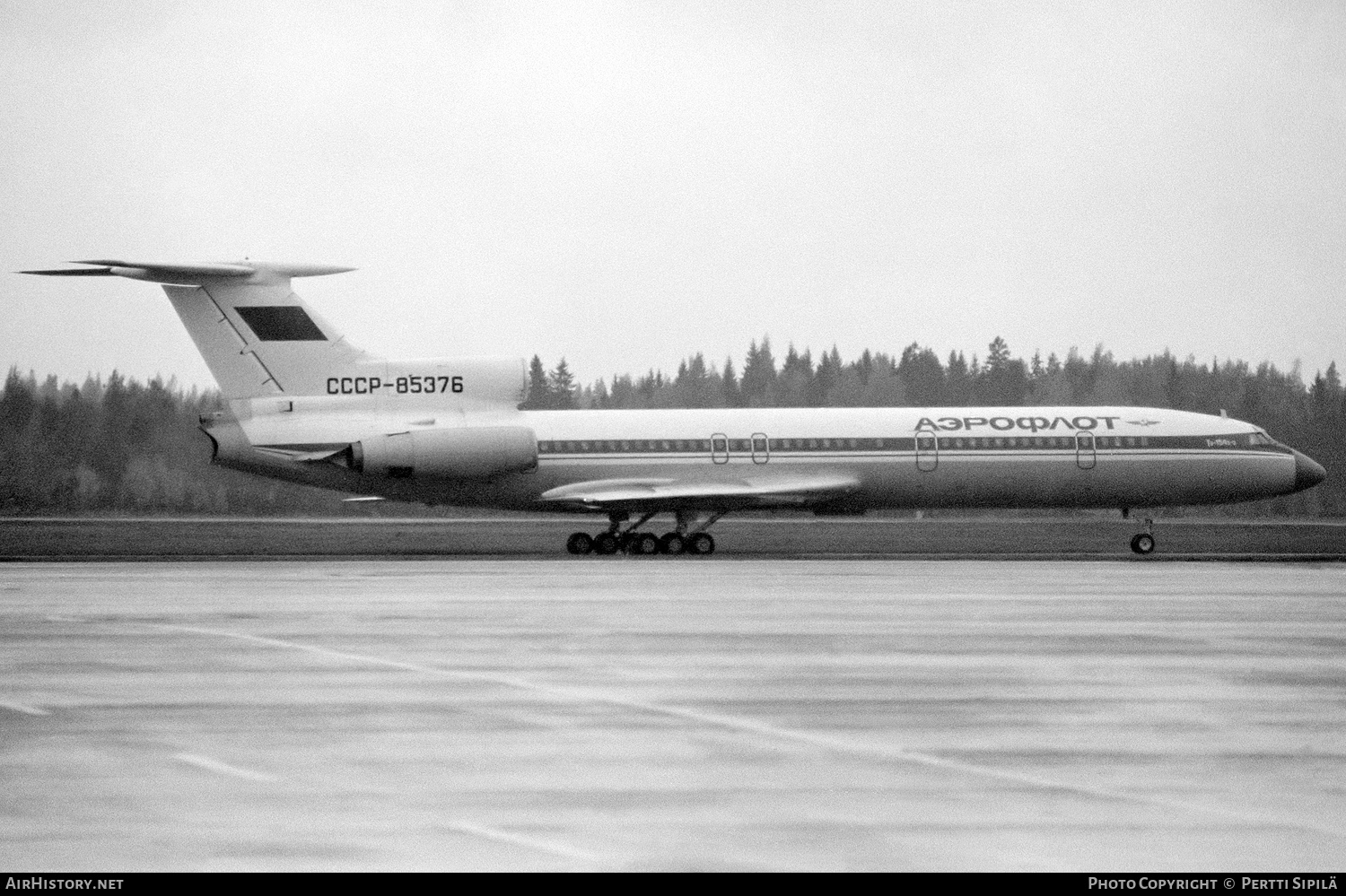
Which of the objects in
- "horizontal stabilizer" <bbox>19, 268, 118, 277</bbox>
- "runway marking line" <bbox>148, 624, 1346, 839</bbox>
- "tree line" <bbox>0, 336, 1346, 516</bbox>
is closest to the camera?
"runway marking line" <bbox>148, 624, 1346, 839</bbox>

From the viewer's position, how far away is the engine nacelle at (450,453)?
3253 centimetres

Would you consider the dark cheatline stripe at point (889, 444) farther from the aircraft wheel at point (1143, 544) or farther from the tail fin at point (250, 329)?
the tail fin at point (250, 329)

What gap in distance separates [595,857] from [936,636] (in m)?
9.14

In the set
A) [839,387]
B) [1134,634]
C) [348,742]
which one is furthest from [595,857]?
[839,387]

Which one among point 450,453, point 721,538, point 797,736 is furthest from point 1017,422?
point 797,736

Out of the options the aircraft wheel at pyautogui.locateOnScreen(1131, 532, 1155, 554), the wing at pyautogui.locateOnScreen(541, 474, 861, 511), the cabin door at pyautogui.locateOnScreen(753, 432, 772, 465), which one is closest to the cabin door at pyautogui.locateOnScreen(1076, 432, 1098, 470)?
the aircraft wheel at pyautogui.locateOnScreen(1131, 532, 1155, 554)

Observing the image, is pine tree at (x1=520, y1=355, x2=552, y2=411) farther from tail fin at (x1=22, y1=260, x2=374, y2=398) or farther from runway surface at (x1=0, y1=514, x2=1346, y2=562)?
tail fin at (x1=22, y1=260, x2=374, y2=398)

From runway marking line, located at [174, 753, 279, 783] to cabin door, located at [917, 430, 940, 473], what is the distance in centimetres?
2679

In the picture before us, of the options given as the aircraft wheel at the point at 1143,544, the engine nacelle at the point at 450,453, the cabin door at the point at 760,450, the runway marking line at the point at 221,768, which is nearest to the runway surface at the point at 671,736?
the runway marking line at the point at 221,768

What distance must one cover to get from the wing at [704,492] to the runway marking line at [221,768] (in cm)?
2413

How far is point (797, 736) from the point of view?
9.89m

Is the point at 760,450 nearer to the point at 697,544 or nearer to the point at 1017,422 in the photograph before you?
the point at 697,544

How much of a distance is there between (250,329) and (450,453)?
502cm

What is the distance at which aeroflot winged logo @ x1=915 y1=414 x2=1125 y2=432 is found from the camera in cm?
3491
